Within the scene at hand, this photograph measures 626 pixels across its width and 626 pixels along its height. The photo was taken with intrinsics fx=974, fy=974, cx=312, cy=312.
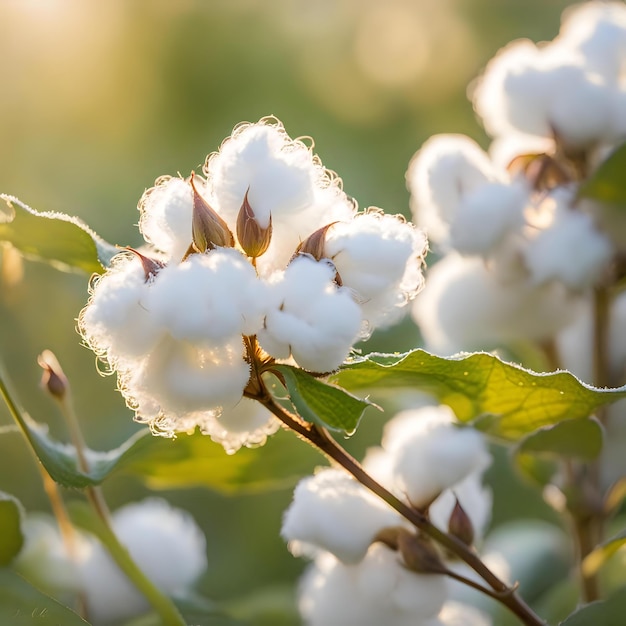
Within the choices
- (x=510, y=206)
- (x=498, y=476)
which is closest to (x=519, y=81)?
(x=510, y=206)

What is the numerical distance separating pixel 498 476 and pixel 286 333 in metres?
0.94

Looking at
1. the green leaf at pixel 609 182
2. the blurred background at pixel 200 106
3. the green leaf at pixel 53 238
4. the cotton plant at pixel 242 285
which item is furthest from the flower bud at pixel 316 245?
the blurred background at pixel 200 106

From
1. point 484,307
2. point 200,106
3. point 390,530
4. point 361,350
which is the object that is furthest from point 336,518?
point 200,106

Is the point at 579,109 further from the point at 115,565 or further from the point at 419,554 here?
the point at 115,565

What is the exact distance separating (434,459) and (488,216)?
9.5 inches

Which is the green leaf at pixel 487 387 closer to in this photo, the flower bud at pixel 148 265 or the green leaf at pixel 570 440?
the green leaf at pixel 570 440

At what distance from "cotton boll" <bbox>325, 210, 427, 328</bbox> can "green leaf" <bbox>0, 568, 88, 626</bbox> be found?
0.88 feet

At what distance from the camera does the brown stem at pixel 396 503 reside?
0.57 metres

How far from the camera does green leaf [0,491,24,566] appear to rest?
0.70 metres

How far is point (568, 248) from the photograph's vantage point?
85cm

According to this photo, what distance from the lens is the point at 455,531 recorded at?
0.68 meters

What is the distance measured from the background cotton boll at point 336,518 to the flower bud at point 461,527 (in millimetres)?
52

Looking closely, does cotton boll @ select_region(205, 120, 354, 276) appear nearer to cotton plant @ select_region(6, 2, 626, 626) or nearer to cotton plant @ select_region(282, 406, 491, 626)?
cotton plant @ select_region(6, 2, 626, 626)

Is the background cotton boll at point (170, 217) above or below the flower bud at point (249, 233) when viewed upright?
above
